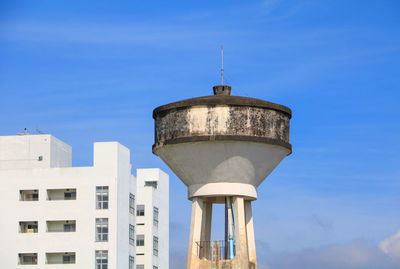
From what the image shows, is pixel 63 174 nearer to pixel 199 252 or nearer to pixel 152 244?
pixel 152 244

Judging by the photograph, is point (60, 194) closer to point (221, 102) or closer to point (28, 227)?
point (28, 227)

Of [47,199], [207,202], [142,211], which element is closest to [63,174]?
[47,199]

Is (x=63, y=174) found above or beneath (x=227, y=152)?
above

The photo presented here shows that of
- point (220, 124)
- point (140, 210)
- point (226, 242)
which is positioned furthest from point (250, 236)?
point (140, 210)

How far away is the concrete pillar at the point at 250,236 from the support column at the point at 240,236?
489 millimetres

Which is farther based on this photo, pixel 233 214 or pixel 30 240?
pixel 30 240

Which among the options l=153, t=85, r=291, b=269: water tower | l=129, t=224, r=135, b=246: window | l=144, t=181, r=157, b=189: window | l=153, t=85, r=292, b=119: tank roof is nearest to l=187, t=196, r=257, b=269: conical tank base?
l=153, t=85, r=291, b=269: water tower

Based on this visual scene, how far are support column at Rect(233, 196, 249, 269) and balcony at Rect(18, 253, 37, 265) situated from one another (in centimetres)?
4651

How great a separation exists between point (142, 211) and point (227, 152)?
60474 mm

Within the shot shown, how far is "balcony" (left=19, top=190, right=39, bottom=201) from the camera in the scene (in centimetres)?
8725

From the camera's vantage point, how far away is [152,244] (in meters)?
102

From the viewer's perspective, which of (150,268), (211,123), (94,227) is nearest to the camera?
(211,123)

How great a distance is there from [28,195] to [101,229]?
293 inches

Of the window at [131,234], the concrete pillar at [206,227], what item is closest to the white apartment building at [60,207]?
the window at [131,234]
